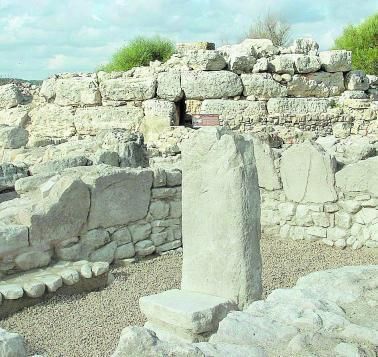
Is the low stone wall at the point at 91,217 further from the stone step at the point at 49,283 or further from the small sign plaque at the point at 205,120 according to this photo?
the small sign plaque at the point at 205,120

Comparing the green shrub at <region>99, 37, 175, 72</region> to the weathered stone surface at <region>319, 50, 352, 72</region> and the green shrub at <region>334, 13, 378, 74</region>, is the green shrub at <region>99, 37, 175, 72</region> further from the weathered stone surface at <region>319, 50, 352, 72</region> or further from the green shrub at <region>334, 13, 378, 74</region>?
the green shrub at <region>334, 13, 378, 74</region>

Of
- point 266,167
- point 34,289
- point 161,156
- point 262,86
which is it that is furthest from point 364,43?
point 34,289

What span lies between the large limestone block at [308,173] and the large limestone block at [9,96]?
8883mm

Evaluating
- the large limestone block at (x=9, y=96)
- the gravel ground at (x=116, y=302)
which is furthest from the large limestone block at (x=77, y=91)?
the gravel ground at (x=116, y=302)

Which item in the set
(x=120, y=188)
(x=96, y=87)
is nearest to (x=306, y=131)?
(x=96, y=87)

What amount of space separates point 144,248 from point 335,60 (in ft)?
27.7

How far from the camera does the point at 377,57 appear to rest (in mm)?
23016

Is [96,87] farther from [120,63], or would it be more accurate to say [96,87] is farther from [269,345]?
[269,345]

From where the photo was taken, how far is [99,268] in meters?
5.41

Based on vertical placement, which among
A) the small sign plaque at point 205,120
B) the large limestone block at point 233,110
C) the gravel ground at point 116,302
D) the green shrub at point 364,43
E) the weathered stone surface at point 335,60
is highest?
the green shrub at point 364,43

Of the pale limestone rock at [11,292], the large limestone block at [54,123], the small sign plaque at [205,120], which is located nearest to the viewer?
the pale limestone rock at [11,292]

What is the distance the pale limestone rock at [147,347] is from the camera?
254 centimetres

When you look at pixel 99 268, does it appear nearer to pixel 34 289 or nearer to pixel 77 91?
pixel 34 289

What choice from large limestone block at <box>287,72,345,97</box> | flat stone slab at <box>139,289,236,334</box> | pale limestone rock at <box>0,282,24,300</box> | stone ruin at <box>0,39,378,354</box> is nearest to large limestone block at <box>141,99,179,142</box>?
stone ruin at <box>0,39,378,354</box>
